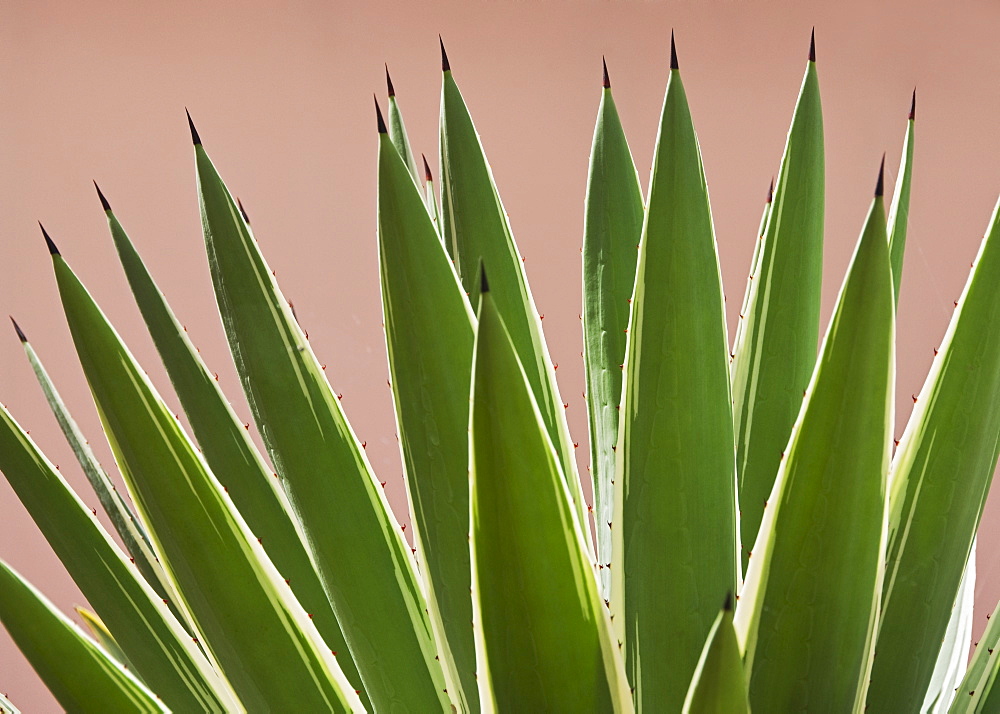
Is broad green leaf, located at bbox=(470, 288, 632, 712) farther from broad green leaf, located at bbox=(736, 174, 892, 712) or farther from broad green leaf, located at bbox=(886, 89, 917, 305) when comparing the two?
broad green leaf, located at bbox=(886, 89, 917, 305)

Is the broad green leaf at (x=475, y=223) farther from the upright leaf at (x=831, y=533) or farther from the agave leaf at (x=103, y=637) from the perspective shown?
the agave leaf at (x=103, y=637)

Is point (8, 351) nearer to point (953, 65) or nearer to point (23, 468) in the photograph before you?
point (23, 468)

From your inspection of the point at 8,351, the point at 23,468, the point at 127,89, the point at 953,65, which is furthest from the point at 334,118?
the point at 23,468

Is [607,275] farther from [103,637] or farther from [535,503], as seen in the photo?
[103,637]

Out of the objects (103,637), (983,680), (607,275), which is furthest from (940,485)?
(103,637)

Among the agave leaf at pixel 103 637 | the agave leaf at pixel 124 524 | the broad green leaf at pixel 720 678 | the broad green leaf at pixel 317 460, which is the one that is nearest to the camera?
the broad green leaf at pixel 720 678

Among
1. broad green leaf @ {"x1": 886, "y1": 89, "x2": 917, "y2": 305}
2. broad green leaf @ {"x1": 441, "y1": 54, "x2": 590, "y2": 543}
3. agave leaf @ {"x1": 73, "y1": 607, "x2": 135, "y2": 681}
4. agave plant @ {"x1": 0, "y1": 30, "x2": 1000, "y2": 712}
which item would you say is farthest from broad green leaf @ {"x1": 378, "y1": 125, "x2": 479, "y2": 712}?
agave leaf @ {"x1": 73, "y1": 607, "x2": 135, "y2": 681}

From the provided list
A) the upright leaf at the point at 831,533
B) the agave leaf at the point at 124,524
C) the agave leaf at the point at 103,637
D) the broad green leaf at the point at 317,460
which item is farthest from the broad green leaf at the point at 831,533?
the agave leaf at the point at 103,637
